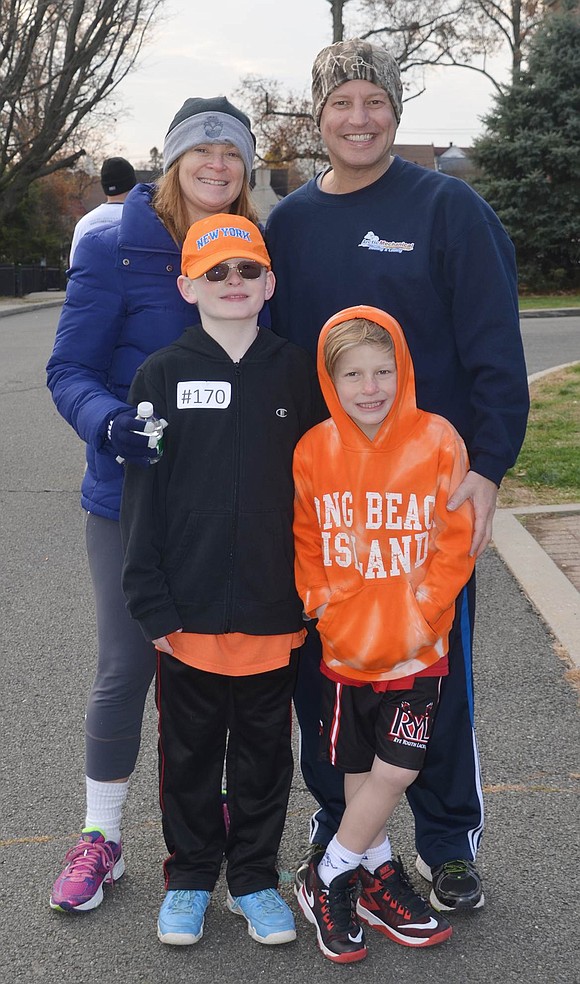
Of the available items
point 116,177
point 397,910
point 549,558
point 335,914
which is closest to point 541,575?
point 549,558

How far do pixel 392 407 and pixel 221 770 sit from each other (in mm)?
1089

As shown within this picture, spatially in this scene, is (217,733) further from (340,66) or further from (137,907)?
(340,66)

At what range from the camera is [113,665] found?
9.20 ft

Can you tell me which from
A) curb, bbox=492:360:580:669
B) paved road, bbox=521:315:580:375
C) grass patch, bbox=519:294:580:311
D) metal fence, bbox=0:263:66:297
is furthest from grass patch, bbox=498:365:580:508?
metal fence, bbox=0:263:66:297

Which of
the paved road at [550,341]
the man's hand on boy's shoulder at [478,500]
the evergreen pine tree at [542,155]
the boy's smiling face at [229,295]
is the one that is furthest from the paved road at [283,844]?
the evergreen pine tree at [542,155]

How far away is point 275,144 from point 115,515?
36679 millimetres

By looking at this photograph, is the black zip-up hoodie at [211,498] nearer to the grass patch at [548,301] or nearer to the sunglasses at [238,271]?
the sunglasses at [238,271]

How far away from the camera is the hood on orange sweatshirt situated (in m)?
2.53

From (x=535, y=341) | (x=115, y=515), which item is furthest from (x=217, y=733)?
(x=535, y=341)

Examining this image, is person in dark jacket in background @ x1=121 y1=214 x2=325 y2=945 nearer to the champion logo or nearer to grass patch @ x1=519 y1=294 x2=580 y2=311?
the champion logo

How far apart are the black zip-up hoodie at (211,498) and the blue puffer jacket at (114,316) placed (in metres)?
0.15

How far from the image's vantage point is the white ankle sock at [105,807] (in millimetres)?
2891

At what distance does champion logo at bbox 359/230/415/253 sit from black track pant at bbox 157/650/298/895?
109 cm

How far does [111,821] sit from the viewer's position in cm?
290
